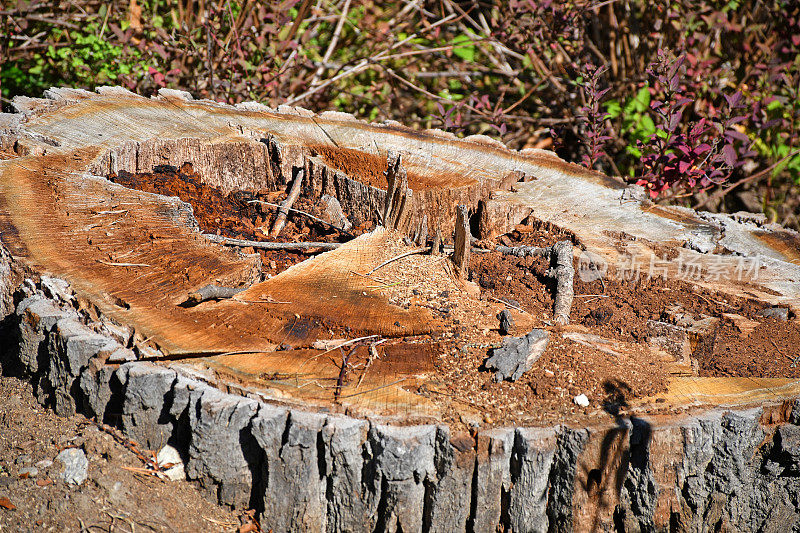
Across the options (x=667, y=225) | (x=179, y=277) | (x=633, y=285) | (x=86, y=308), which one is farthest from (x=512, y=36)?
(x=86, y=308)

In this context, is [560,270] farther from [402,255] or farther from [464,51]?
[464,51]

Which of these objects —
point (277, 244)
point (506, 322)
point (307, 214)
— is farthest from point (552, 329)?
point (307, 214)

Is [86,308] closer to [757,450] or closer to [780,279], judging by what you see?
[757,450]

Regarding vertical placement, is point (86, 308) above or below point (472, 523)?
above

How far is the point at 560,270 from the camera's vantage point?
2467mm

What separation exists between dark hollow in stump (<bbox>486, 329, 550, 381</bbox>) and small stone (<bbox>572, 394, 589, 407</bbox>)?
167mm

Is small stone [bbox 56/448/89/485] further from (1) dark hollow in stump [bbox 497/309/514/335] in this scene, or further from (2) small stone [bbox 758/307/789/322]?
(2) small stone [bbox 758/307/789/322]

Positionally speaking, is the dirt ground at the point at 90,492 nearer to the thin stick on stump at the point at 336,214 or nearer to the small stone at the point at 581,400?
the small stone at the point at 581,400

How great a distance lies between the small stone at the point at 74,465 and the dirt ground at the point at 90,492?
0.5 inches

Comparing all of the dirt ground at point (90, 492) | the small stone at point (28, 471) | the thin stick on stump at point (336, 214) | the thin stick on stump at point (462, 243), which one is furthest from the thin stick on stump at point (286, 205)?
the small stone at point (28, 471)

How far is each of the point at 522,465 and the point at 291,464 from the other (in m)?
0.64

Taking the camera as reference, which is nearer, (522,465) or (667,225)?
(522,465)

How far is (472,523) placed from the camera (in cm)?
184

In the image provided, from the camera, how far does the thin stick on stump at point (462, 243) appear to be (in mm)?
2395
